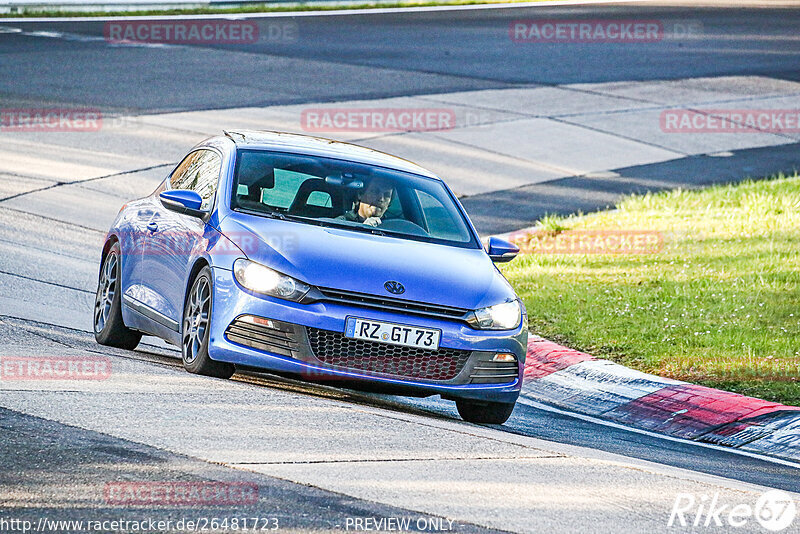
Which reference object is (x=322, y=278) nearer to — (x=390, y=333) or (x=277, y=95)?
(x=390, y=333)

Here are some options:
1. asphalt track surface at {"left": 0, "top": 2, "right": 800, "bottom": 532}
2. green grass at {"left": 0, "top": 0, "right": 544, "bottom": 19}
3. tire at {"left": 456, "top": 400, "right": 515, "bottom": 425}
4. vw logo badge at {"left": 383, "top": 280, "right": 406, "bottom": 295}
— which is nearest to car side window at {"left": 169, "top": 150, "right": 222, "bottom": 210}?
asphalt track surface at {"left": 0, "top": 2, "right": 800, "bottom": 532}

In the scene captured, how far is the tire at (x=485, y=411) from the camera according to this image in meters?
8.23

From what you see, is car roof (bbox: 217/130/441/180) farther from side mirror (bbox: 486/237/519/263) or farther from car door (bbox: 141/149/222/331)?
side mirror (bbox: 486/237/519/263)

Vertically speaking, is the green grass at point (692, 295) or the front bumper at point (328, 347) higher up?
the front bumper at point (328, 347)

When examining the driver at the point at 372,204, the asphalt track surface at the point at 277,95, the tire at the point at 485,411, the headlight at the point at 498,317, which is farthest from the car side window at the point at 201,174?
the tire at the point at 485,411

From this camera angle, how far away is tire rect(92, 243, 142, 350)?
9383 millimetres

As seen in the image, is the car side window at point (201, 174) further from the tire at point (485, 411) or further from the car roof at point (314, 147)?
the tire at point (485, 411)

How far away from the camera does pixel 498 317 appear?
7938mm

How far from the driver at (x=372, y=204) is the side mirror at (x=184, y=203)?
0.90 meters

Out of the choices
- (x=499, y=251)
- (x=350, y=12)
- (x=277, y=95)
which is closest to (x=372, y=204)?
(x=499, y=251)

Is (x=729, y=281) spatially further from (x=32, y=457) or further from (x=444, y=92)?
(x=444, y=92)

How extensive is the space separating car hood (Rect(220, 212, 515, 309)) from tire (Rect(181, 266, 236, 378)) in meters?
0.34

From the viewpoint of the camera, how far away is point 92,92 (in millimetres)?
21781

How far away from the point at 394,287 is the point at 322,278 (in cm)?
42
